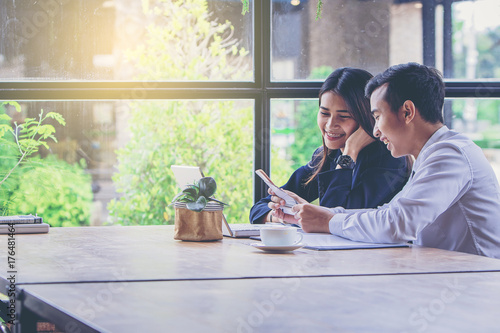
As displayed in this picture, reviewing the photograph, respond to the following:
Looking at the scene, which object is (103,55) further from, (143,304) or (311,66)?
(143,304)

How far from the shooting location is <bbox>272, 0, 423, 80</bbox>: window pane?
13.4 ft

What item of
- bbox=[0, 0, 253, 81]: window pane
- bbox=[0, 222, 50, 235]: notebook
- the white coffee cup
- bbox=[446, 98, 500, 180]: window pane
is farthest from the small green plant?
bbox=[446, 98, 500, 180]: window pane

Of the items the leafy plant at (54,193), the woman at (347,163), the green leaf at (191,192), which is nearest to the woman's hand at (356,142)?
the woman at (347,163)

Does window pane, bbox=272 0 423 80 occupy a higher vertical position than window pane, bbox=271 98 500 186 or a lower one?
higher

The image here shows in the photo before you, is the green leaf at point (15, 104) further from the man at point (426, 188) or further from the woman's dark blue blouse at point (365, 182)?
the man at point (426, 188)

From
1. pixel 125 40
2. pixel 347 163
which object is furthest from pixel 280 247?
pixel 125 40

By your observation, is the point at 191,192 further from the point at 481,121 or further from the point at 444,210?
the point at 481,121

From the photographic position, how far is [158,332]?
1051mm

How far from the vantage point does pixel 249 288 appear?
4.82ft

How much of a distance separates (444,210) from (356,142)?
100cm

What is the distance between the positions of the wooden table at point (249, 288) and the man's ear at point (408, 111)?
59 cm

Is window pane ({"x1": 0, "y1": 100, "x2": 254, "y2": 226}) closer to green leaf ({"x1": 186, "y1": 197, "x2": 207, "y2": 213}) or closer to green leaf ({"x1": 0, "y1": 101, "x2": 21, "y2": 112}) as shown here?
green leaf ({"x1": 0, "y1": 101, "x2": 21, "y2": 112})

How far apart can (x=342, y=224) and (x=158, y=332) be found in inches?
→ 58.6

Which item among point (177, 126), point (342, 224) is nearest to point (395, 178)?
point (342, 224)
